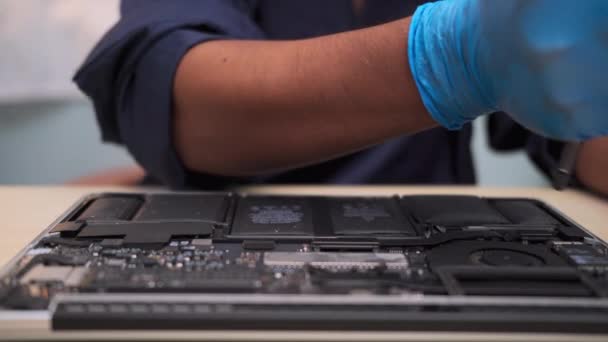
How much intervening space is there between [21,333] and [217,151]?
0.34 metres

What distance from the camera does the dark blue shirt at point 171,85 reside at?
637mm

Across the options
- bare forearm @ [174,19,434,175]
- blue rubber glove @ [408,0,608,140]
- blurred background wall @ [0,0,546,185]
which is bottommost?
blurred background wall @ [0,0,546,185]

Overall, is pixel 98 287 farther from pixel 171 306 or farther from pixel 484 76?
pixel 484 76

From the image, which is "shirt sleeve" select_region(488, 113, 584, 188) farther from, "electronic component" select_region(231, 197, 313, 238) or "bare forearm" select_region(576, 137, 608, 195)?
"electronic component" select_region(231, 197, 313, 238)

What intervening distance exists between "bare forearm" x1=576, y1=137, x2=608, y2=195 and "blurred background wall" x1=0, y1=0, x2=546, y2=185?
77 cm

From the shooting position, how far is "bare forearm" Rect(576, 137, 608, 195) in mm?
678

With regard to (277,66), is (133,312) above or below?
below

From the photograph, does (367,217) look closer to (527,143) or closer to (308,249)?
(308,249)

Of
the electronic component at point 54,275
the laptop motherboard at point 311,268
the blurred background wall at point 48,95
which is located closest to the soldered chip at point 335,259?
the laptop motherboard at point 311,268

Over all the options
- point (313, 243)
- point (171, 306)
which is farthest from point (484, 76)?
point (171, 306)

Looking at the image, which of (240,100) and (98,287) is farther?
(240,100)

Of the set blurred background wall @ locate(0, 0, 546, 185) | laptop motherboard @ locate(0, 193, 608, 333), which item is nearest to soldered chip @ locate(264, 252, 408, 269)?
laptop motherboard @ locate(0, 193, 608, 333)

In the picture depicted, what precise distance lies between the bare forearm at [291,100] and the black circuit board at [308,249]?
2.7 inches

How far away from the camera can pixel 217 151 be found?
0.65 metres
